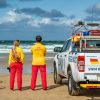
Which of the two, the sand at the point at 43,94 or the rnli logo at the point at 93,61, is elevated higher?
the rnli logo at the point at 93,61

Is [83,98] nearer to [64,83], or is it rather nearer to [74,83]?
[74,83]

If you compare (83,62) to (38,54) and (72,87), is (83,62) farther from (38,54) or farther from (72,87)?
(38,54)

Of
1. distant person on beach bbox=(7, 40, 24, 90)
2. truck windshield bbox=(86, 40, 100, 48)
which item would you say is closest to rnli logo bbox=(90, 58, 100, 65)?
truck windshield bbox=(86, 40, 100, 48)

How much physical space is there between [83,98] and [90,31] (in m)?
2.06

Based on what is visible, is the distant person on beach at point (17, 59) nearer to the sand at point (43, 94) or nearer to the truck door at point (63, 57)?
the sand at point (43, 94)

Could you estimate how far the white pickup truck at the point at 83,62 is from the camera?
11141 mm

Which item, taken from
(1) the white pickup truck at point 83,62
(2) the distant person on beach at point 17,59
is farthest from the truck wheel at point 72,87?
(2) the distant person on beach at point 17,59

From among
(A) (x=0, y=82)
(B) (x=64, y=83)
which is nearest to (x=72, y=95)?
(B) (x=64, y=83)

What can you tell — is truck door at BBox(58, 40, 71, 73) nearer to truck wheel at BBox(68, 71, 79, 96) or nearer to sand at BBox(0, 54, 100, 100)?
sand at BBox(0, 54, 100, 100)

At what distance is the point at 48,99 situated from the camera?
11531 millimetres

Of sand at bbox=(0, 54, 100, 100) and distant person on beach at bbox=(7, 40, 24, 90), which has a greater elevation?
distant person on beach at bbox=(7, 40, 24, 90)

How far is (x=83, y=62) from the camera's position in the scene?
1115 cm

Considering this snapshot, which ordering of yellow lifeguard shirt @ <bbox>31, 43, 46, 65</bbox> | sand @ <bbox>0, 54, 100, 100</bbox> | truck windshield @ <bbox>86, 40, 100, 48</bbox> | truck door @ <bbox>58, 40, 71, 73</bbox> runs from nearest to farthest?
sand @ <bbox>0, 54, 100, 100</bbox> → truck windshield @ <bbox>86, 40, 100, 48</bbox> → yellow lifeguard shirt @ <bbox>31, 43, 46, 65</bbox> → truck door @ <bbox>58, 40, 71, 73</bbox>

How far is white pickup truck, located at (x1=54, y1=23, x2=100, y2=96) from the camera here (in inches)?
439
